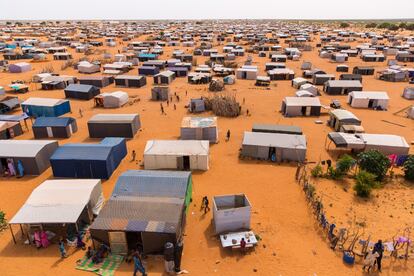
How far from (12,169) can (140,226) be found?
16350 millimetres

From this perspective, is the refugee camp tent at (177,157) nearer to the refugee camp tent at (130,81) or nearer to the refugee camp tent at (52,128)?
the refugee camp tent at (52,128)

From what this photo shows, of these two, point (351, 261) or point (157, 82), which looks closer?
point (351, 261)

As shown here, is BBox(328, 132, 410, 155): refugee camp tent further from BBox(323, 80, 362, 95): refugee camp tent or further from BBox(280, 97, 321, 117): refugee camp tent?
BBox(323, 80, 362, 95): refugee camp tent

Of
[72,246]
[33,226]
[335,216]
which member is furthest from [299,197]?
[33,226]

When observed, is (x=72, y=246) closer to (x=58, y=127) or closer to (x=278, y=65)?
(x=58, y=127)

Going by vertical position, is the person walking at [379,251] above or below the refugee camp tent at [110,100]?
below

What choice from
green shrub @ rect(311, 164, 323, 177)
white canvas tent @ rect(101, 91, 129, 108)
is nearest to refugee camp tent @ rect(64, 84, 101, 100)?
white canvas tent @ rect(101, 91, 129, 108)

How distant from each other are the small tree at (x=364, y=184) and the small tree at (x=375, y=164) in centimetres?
199

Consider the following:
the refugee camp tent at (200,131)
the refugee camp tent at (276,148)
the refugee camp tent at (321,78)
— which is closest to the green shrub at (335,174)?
the refugee camp tent at (276,148)

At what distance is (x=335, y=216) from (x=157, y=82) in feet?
153

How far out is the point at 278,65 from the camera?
2837 inches

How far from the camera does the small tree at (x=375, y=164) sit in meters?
24.4

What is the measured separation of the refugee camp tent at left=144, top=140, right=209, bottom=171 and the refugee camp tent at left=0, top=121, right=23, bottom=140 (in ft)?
60.0

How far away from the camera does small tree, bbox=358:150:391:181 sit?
2444 centimetres
